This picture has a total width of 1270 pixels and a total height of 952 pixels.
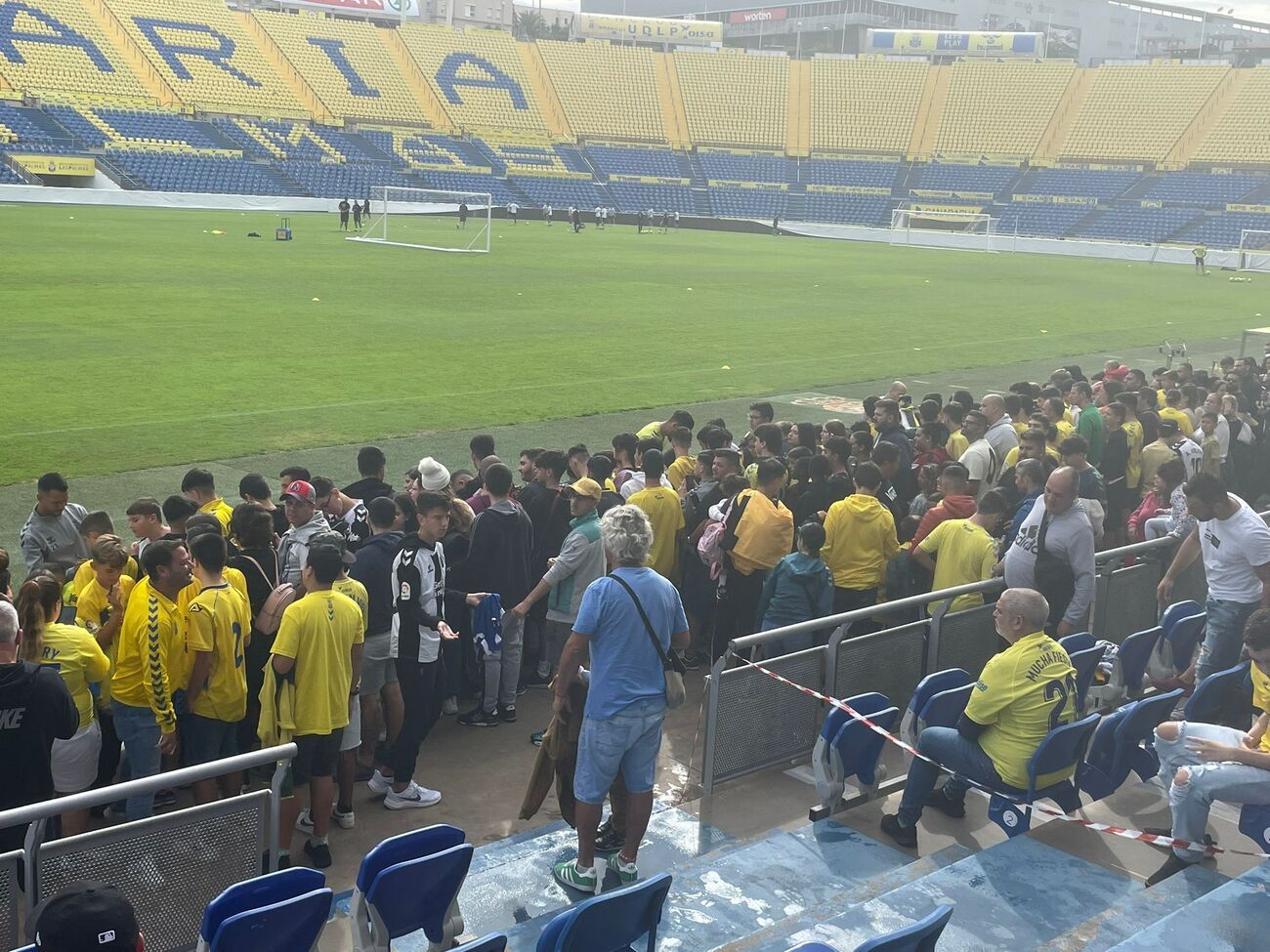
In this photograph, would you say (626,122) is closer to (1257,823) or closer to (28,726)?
(1257,823)

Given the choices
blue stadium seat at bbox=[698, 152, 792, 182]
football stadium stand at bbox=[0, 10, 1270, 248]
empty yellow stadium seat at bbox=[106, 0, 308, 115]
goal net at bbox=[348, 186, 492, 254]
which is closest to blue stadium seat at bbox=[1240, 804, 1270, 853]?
goal net at bbox=[348, 186, 492, 254]

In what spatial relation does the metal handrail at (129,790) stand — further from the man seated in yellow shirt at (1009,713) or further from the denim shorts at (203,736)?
the man seated in yellow shirt at (1009,713)

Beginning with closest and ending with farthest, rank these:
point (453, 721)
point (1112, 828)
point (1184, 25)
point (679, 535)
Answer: point (1112, 828) → point (453, 721) → point (679, 535) → point (1184, 25)

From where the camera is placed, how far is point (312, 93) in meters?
73.9

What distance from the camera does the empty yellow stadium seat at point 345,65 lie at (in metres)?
75.1

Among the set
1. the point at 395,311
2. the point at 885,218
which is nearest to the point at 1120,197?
the point at 885,218

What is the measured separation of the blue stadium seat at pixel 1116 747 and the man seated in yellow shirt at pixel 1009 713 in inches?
11.5

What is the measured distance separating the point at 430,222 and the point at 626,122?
30.2 meters

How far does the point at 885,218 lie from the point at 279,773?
7309 cm

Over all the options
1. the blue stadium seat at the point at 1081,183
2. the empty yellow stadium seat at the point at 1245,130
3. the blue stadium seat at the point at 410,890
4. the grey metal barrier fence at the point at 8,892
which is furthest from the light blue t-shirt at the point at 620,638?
the empty yellow stadium seat at the point at 1245,130

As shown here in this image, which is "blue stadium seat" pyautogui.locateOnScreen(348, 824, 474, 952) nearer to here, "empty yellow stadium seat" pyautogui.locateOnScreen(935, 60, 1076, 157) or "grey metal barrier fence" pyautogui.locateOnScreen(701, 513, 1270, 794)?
"grey metal barrier fence" pyautogui.locateOnScreen(701, 513, 1270, 794)

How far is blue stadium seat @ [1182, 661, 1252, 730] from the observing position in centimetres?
685

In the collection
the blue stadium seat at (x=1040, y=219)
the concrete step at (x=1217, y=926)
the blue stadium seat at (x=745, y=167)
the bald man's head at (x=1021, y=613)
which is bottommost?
the concrete step at (x=1217, y=926)

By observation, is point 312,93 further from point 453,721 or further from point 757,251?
point 453,721
